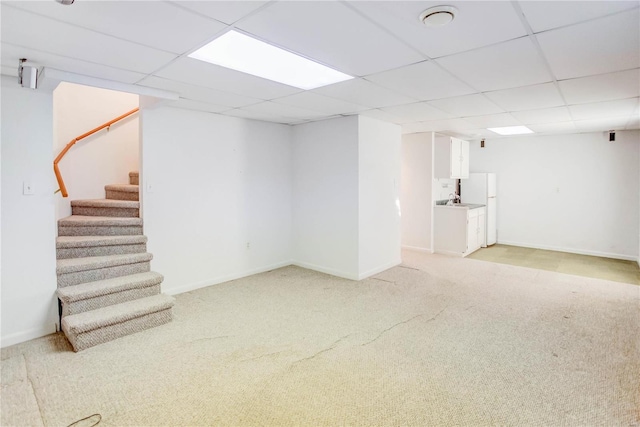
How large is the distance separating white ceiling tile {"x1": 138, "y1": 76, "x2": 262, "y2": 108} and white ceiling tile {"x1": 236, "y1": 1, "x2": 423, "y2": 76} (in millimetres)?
1340

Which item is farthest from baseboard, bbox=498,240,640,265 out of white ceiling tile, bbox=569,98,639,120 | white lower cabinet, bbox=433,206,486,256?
white ceiling tile, bbox=569,98,639,120

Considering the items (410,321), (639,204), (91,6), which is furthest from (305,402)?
(639,204)

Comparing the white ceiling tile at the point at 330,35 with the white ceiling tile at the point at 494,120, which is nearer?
the white ceiling tile at the point at 330,35

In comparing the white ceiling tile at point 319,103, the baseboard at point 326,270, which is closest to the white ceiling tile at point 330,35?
the white ceiling tile at point 319,103

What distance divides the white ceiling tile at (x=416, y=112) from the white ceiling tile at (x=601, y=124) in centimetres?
219

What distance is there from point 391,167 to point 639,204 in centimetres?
439

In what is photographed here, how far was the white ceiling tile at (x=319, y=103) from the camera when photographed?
3.59m

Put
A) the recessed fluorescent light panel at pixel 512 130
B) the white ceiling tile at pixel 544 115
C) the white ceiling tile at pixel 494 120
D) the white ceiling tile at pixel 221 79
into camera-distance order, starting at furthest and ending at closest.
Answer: the recessed fluorescent light panel at pixel 512 130, the white ceiling tile at pixel 494 120, the white ceiling tile at pixel 544 115, the white ceiling tile at pixel 221 79

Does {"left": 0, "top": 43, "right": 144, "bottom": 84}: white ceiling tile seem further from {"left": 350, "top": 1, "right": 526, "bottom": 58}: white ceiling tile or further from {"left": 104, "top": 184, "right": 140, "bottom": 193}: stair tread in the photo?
{"left": 350, "top": 1, "right": 526, "bottom": 58}: white ceiling tile

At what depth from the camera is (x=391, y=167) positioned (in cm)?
542

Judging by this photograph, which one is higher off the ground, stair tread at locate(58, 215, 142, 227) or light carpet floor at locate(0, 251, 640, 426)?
stair tread at locate(58, 215, 142, 227)

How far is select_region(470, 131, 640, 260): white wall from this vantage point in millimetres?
6008

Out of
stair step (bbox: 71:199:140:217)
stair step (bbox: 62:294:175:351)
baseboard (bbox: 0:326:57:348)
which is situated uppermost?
stair step (bbox: 71:199:140:217)

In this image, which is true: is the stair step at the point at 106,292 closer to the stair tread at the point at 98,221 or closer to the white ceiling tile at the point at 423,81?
the stair tread at the point at 98,221
